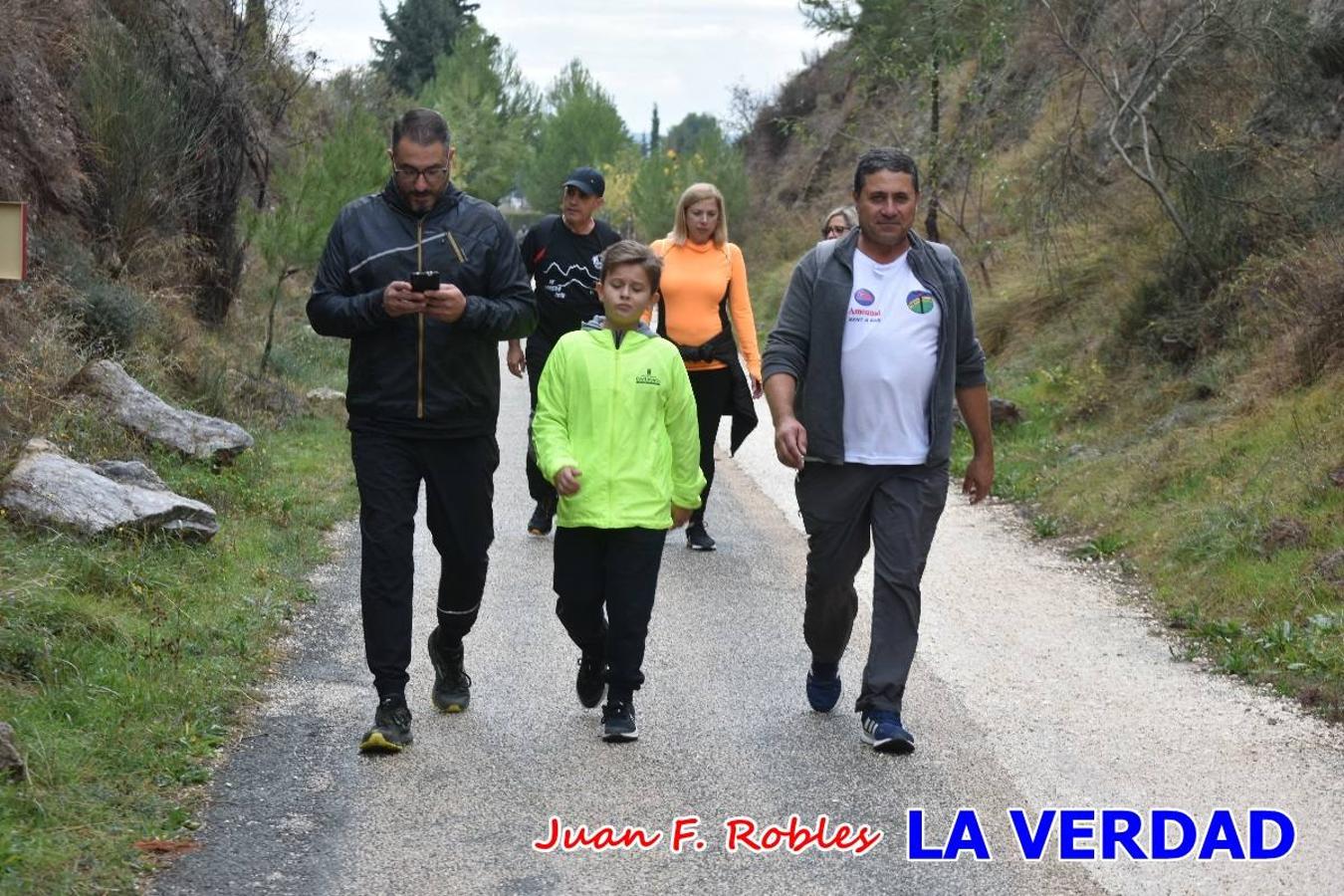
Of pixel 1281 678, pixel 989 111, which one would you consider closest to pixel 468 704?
pixel 1281 678

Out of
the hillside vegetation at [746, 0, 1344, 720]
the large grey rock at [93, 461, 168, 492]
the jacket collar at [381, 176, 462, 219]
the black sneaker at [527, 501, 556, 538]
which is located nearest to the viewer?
the jacket collar at [381, 176, 462, 219]

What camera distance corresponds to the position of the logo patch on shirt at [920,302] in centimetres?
614

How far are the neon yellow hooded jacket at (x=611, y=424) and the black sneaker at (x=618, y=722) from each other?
0.68 metres

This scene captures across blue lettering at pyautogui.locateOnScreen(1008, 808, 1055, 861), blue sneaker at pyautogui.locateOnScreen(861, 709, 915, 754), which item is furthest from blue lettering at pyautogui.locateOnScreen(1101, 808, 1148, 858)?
blue sneaker at pyautogui.locateOnScreen(861, 709, 915, 754)

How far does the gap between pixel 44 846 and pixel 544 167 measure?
2885 inches

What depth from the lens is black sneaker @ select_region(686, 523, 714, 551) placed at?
10320 mm

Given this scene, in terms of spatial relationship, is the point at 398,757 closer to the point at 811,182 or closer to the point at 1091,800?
the point at 1091,800

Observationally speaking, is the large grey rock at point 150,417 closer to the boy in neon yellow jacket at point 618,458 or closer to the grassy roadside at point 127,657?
the grassy roadside at point 127,657

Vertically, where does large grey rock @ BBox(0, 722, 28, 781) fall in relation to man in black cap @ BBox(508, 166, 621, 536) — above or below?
below

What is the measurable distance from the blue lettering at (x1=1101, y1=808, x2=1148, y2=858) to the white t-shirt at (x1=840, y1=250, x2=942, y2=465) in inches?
56.8

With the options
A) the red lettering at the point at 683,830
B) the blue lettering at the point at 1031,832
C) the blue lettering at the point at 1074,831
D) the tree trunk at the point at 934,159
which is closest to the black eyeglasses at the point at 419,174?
the red lettering at the point at 683,830

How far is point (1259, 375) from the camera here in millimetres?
11906

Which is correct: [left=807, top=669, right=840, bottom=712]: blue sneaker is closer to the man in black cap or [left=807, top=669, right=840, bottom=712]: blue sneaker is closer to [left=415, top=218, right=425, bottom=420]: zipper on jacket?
[left=415, top=218, right=425, bottom=420]: zipper on jacket

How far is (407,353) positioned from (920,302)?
1848 millimetres
